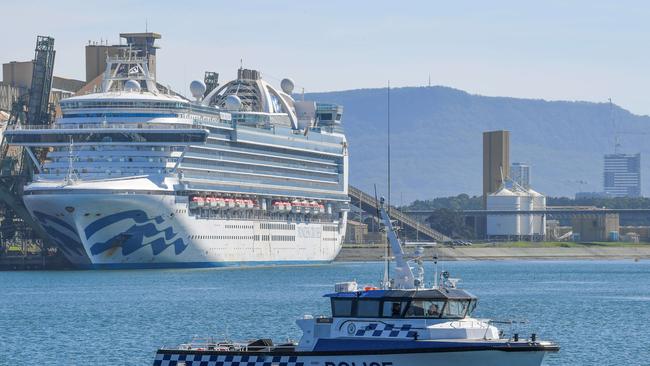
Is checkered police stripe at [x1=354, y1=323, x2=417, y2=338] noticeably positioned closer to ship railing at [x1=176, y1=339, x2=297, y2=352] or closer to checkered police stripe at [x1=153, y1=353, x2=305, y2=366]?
checkered police stripe at [x1=153, y1=353, x2=305, y2=366]

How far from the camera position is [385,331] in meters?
42.9

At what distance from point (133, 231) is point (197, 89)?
37.1 metres

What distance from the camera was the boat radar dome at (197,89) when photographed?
16425 cm

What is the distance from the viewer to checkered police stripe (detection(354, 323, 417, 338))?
42.7 m

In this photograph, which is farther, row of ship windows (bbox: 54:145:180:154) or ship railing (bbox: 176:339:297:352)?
row of ship windows (bbox: 54:145:180:154)

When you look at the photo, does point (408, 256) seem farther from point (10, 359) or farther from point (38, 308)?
point (38, 308)

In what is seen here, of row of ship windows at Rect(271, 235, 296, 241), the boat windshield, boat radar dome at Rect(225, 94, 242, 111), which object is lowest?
row of ship windows at Rect(271, 235, 296, 241)

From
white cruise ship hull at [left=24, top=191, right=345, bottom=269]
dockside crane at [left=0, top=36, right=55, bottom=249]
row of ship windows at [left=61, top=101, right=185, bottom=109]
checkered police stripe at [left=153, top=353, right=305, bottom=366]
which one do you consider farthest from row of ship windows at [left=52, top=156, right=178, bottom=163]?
checkered police stripe at [left=153, top=353, right=305, bottom=366]

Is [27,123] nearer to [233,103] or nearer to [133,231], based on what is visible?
[233,103]

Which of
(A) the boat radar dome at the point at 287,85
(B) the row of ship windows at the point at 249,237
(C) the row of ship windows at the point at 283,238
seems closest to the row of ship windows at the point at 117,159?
(B) the row of ship windows at the point at 249,237

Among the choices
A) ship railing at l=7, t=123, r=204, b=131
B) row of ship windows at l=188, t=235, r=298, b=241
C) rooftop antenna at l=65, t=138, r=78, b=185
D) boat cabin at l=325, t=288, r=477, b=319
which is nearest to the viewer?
boat cabin at l=325, t=288, r=477, b=319

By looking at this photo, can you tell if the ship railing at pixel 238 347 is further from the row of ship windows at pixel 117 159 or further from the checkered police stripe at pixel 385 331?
the row of ship windows at pixel 117 159

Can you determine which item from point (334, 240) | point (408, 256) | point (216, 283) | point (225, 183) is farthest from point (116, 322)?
point (334, 240)

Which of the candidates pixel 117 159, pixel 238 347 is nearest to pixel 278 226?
pixel 117 159
